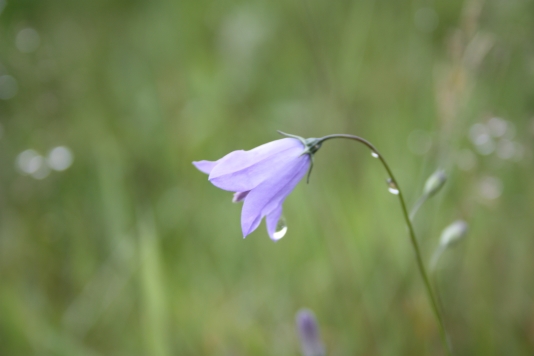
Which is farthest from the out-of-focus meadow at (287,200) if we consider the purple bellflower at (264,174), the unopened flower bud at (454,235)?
the purple bellflower at (264,174)

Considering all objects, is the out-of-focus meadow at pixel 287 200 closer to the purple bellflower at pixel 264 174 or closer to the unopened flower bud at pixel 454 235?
the unopened flower bud at pixel 454 235

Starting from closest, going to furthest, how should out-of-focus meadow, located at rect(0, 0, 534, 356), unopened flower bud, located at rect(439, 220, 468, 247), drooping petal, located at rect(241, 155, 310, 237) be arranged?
drooping petal, located at rect(241, 155, 310, 237)
unopened flower bud, located at rect(439, 220, 468, 247)
out-of-focus meadow, located at rect(0, 0, 534, 356)

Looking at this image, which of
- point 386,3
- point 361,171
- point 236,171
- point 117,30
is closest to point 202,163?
point 236,171

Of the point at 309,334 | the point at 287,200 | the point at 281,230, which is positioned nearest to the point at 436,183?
the point at 281,230

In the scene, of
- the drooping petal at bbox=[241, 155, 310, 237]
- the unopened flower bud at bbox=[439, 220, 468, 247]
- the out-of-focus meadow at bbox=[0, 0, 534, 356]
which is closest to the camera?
the drooping petal at bbox=[241, 155, 310, 237]

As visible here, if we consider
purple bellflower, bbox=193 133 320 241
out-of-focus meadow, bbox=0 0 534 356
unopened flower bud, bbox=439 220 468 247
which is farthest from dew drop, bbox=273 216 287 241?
out-of-focus meadow, bbox=0 0 534 356

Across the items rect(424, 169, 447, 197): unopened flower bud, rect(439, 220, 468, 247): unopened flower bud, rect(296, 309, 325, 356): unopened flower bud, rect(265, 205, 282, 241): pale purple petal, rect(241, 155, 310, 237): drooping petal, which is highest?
rect(241, 155, 310, 237): drooping petal

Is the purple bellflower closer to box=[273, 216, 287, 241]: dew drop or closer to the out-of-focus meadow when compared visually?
box=[273, 216, 287, 241]: dew drop
